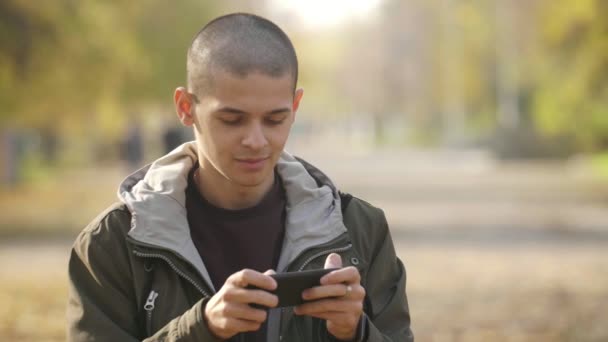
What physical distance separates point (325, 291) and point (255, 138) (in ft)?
1.81

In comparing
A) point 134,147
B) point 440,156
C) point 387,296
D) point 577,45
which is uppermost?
point 577,45

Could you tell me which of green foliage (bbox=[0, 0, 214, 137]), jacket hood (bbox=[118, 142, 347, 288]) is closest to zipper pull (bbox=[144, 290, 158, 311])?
jacket hood (bbox=[118, 142, 347, 288])

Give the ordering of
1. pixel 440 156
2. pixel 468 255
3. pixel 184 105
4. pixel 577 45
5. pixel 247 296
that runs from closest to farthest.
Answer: pixel 247 296
pixel 184 105
pixel 468 255
pixel 577 45
pixel 440 156

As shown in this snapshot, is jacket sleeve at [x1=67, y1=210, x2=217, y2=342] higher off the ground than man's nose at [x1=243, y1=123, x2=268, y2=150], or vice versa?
man's nose at [x1=243, y1=123, x2=268, y2=150]

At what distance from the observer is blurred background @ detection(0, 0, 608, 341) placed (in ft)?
37.0

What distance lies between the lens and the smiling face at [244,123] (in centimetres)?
336

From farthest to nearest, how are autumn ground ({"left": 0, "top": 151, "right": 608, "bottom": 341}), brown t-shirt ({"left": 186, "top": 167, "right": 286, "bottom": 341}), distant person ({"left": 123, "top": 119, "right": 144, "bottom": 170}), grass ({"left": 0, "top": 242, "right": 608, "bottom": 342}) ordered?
distant person ({"left": 123, "top": 119, "right": 144, "bottom": 170}), autumn ground ({"left": 0, "top": 151, "right": 608, "bottom": 341}), grass ({"left": 0, "top": 242, "right": 608, "bottom": 342}), brown t-shirt ({"left": 186, "top": 167, "right": 286, "bottom": 341})

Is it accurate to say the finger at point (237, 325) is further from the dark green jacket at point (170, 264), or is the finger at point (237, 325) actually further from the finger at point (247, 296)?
the dark green jacket at point (170, 264)

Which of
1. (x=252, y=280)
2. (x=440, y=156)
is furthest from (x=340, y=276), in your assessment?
(x=440, y=156)

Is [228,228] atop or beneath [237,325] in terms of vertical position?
atop

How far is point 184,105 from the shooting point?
141 inches

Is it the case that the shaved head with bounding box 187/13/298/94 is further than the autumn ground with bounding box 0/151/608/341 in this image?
No

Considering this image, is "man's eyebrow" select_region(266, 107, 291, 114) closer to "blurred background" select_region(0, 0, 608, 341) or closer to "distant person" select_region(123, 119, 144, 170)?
"blurred background" select_region(0, 0, 608, 341)

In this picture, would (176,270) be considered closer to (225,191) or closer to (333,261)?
(225,191)
